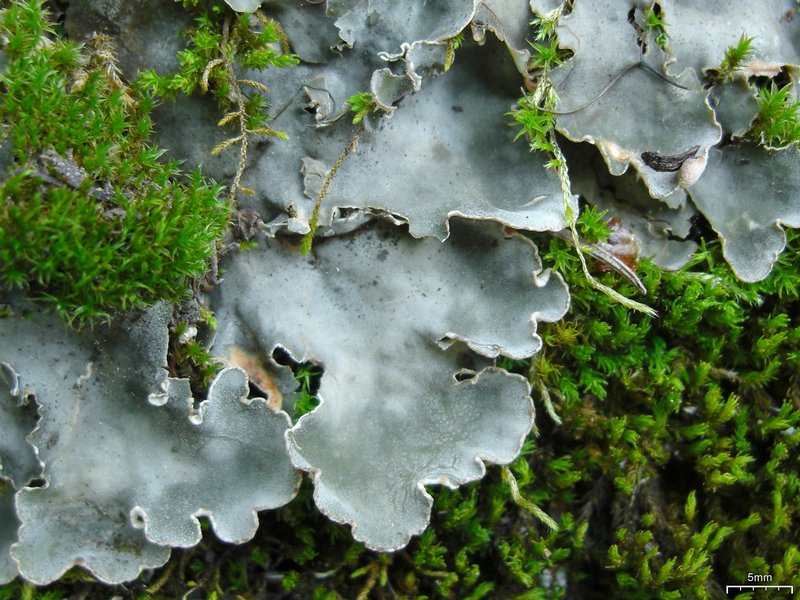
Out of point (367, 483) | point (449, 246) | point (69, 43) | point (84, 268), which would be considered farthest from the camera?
point (449, 246)

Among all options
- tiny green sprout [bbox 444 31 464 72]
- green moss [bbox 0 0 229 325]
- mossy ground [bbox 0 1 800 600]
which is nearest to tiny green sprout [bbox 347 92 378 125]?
tiny green sprout [bbox 444 31 464 72]

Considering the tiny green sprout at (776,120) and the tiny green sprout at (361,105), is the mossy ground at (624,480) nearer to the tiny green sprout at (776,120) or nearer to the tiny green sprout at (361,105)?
the tiny green sprout at (776,120)

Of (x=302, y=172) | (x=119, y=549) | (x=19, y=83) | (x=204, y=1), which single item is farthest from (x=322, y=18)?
(x=119, y=549)

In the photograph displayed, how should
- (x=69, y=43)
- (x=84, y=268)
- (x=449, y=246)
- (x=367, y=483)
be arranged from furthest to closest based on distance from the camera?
(x=449, y=246)
(x=367, y=483)
(x=69, y=43)
(x=84, y=268)

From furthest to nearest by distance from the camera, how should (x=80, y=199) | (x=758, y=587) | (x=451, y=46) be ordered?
(x=758, y=587) → (x=451, y=46) → (x=80, y=199)

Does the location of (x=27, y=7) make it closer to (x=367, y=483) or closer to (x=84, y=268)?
(x=84, y=268)

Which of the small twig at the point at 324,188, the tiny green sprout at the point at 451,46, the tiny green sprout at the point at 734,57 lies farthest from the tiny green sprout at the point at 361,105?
the tiny green sprout at the point at 734,57

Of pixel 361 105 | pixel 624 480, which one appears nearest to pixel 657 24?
pixel 361 105

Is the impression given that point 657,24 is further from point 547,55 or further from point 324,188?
point 324,188
